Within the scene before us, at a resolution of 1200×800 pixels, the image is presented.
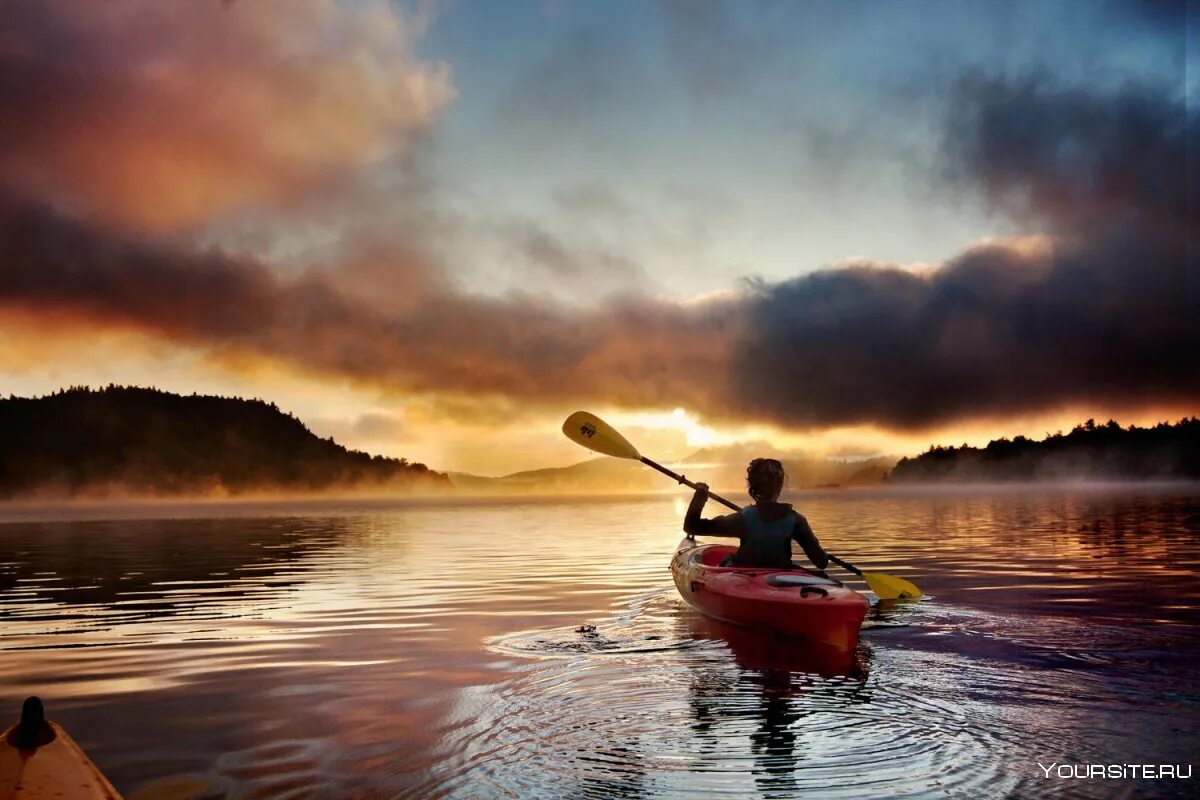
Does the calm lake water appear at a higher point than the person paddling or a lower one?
lower

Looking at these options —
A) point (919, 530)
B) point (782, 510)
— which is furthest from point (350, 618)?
point (919, 530)

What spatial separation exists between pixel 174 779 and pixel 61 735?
3.93 ft

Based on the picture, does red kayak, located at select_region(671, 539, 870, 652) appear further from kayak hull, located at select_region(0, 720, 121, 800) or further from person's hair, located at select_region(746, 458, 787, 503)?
kayak hull, located at select_region(0, 720, 121, 800)

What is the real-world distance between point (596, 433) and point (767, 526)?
7.69 m

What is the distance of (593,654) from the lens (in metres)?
11.2

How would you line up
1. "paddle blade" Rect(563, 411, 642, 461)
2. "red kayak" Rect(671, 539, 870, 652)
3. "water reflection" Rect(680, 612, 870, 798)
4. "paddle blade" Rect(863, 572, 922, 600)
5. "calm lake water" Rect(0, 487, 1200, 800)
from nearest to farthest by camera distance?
"calm lake water" Rect(0, 487, 1200, 800) → "water reflection" Rect(680, 612, 870, 798) → "red kayak" Rect(671, 539, 870, 652) → "paddle blade" Rect(863, 572, 922, 600) → "paddle blade" Rect(563, 411, 642, 461)

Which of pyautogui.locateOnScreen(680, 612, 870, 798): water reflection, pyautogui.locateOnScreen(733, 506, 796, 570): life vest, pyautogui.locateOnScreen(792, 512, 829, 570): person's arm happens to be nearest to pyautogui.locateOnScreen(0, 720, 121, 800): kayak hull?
pyautogui.locateOnScreen(680, 612, 870, 798): water reflection

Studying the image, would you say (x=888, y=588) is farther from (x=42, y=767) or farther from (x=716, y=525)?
(x=42, y=767)

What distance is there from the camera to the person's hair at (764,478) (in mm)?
13133

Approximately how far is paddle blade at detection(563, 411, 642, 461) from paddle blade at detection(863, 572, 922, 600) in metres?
6.05

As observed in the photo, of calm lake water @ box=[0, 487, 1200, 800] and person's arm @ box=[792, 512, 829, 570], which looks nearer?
calm lake water @ box=[0, 487, 1200, 800]

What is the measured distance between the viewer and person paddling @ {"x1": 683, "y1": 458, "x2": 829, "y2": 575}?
43.3 ft

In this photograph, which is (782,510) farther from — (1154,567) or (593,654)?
(1154,567)

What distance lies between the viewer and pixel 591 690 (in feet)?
29.4
